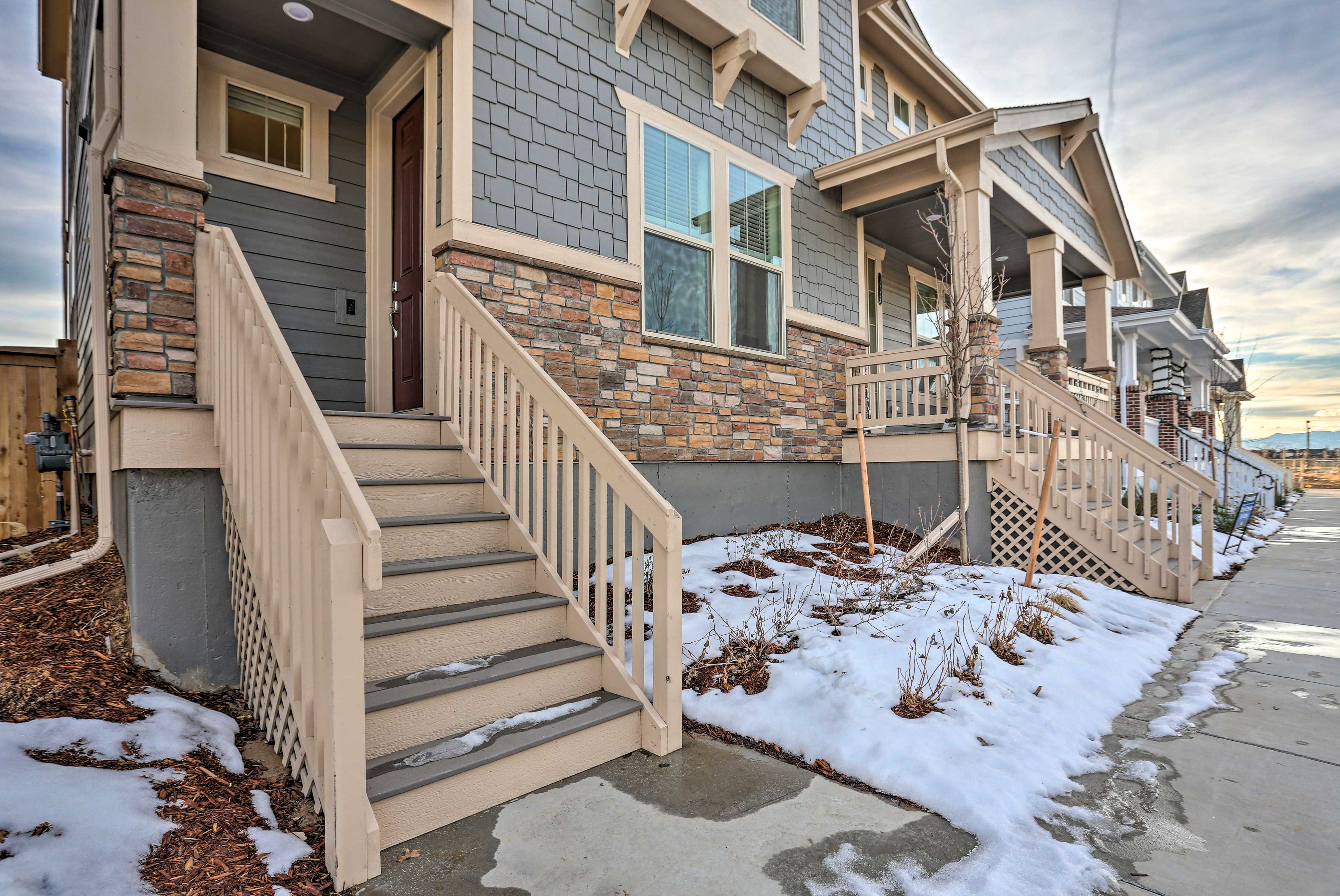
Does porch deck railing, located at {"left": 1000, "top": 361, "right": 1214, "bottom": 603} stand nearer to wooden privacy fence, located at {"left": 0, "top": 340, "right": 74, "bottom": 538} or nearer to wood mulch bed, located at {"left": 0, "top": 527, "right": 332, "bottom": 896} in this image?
wood mulch bed, located at {"left": 0, "top": 527, "right": 332, "bottom": 896}

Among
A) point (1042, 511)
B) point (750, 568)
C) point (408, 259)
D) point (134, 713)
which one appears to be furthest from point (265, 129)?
point (1042, 511)

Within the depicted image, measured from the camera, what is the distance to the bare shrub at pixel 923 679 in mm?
2672

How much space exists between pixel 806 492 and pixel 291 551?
17.0ft

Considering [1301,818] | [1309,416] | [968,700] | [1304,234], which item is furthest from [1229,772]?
[1309,416]

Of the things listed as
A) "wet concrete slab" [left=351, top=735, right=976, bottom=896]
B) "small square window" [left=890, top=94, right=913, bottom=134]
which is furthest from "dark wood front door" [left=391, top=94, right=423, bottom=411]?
"small square window" [left=890, top=94, right=913, bottom=134]

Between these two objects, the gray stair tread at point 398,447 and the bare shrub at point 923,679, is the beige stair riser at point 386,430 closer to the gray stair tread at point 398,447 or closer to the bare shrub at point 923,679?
the gray stair tread at point 398,447

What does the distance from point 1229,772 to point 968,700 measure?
34.5 inches

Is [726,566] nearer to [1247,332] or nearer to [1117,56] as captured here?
[1117,56]

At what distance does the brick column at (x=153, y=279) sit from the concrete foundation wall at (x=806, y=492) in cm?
297

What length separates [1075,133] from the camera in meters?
8.23

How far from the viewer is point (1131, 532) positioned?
5.18 metres

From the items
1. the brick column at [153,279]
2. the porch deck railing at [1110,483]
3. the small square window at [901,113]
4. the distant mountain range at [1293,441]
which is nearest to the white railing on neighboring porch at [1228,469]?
the porch deck railing at [1110,483]

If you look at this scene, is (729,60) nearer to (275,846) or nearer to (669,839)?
(669,839)

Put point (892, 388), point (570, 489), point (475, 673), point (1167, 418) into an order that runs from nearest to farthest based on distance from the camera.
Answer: point (475, 673) → point (570, 489) → point (892, 388) → point (1167, 418)
